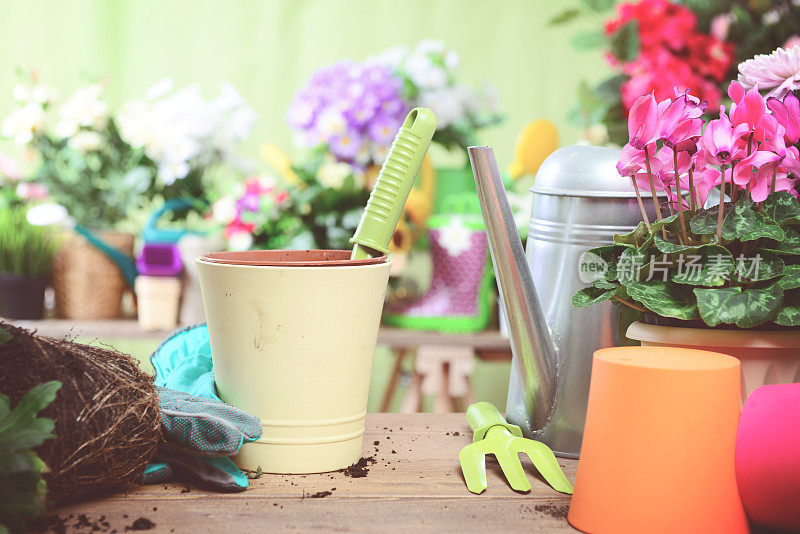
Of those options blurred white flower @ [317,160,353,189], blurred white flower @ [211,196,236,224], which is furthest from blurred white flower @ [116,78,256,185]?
blurred white flower @ [317,160,353,189]

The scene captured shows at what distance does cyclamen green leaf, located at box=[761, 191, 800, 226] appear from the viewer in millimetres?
561

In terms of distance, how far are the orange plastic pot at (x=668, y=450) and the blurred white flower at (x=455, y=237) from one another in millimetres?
1043

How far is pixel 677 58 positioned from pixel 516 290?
2.90 ft

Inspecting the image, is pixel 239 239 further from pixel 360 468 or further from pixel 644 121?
pixel 644 121

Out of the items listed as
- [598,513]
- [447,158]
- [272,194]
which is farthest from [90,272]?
[598,513]

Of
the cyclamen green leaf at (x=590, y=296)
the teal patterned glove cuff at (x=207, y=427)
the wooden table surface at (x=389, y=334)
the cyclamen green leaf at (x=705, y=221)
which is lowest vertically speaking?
the wooden table surface at (x=389, y=334)

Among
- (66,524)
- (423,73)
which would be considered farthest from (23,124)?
(66,524)

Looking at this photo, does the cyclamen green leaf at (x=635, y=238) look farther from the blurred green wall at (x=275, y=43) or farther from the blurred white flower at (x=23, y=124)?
the blurred green wall at (x=275, y=43)

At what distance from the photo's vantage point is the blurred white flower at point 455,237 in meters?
1.50

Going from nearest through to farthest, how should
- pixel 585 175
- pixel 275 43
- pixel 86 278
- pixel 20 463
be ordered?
pixel 20 463 → pixel 585 175 → pixel 86 278 → pixel 275 43

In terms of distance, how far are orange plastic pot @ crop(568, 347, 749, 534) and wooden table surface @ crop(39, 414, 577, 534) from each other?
0.04 metres

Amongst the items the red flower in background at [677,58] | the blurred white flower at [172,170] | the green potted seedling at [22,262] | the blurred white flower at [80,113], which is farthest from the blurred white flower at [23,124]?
the red flower in background at [677,58]

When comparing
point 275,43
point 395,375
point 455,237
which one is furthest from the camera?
point 275,43

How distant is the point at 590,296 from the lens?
59cm
